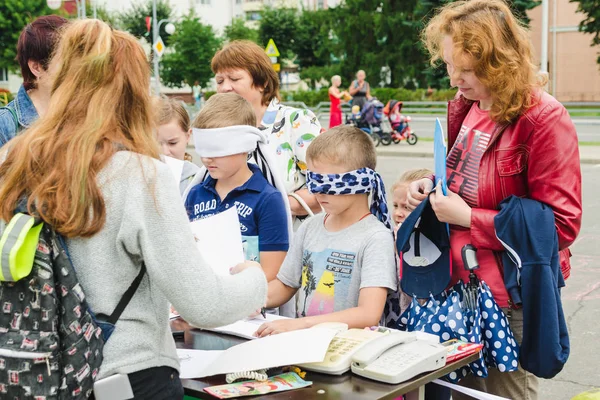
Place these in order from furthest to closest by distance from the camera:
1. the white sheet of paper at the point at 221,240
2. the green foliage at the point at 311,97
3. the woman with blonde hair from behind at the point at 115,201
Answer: the green foliage at the point at 311,97 → the white sheet of paper at the point at 221,240 → the woman with blonde hair from behind at the point at 115,201

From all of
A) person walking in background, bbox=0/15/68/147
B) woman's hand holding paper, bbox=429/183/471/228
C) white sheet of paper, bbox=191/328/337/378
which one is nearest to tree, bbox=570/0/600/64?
person walking in background, bbox=0/15/68/147

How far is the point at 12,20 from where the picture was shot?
44.8 m

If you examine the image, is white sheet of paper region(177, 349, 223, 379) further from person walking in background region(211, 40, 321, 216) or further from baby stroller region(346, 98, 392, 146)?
baby stroller region(346, 98, 392, 146)

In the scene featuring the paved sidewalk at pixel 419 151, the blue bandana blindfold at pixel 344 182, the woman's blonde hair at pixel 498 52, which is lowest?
the paved sidewalk at pixel 419 151

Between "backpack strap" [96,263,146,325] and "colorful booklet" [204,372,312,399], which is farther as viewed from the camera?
"colorful booklet" [204,372,312,399]

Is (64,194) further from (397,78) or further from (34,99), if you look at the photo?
(397,78)

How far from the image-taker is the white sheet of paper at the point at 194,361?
2.21 m

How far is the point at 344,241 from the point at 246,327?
494 mm

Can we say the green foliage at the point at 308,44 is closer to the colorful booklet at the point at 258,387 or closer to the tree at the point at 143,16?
the tree at the point at 143,16

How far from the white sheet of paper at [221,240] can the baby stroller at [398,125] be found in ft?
53.1

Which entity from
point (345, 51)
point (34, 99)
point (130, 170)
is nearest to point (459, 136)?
point (130, 170)

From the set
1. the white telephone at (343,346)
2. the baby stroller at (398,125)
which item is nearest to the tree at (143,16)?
the baby stroller at (398,125)

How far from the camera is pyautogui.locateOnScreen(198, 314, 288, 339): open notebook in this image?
258cm

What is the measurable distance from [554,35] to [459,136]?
44.6 m
